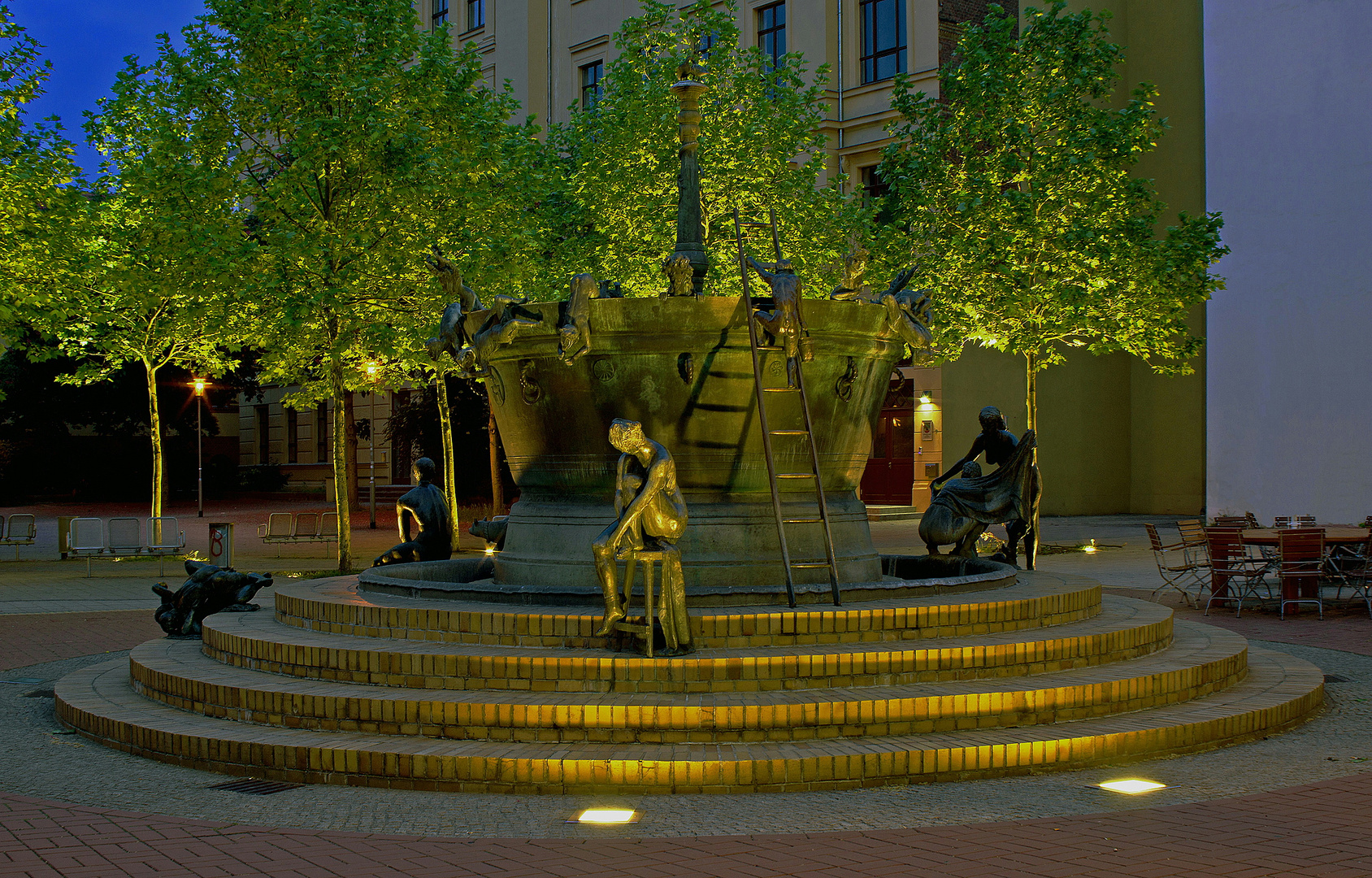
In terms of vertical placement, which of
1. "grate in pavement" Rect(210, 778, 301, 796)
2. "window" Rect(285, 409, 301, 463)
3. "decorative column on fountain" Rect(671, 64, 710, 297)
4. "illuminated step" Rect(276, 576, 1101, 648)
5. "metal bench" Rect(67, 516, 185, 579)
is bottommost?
"grate in pavement" Rect(210, 778, 301, 796)

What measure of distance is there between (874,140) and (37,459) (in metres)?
36.2

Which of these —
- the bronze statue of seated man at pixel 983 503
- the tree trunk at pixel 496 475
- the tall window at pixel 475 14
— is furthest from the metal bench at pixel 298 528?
the tall window at pixel 475 14

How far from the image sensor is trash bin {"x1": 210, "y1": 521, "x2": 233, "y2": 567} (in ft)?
64.2

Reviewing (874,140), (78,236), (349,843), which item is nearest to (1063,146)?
(874,140)

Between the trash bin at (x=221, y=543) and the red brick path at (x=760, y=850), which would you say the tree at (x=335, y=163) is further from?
the red brick path at (x=760, y=850)

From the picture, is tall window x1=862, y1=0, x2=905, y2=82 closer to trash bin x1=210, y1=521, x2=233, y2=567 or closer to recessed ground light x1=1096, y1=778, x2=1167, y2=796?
trash bin x1=210, y1=521, x2=233, y2=567

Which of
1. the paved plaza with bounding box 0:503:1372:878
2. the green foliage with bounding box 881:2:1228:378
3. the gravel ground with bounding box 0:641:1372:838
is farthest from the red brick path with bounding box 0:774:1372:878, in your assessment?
the green foliage with bounding box 881:2:1228:378

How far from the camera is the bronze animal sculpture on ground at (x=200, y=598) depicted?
407 inches

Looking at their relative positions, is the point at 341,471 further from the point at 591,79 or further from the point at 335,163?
the point at 591,79

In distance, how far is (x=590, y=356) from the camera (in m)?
9.19

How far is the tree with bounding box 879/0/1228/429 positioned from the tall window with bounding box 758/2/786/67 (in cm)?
1428

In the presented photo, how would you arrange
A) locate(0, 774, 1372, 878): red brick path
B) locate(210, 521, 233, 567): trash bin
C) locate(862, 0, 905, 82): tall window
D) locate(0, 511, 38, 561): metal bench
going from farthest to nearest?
locate(862, 0, 905, 82): tall window, locate(0, 511, 38, 561): metal bench, locate(210, 521, 233, 567): trash bin, locate(0, 774, 1372, 878): red brick path

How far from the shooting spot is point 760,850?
534cm

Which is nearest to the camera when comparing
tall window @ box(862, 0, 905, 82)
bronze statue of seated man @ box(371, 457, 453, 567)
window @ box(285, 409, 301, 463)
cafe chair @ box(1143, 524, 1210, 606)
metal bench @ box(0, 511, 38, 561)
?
bronze statue of seated man @ box(371, 457, 453, 567)
